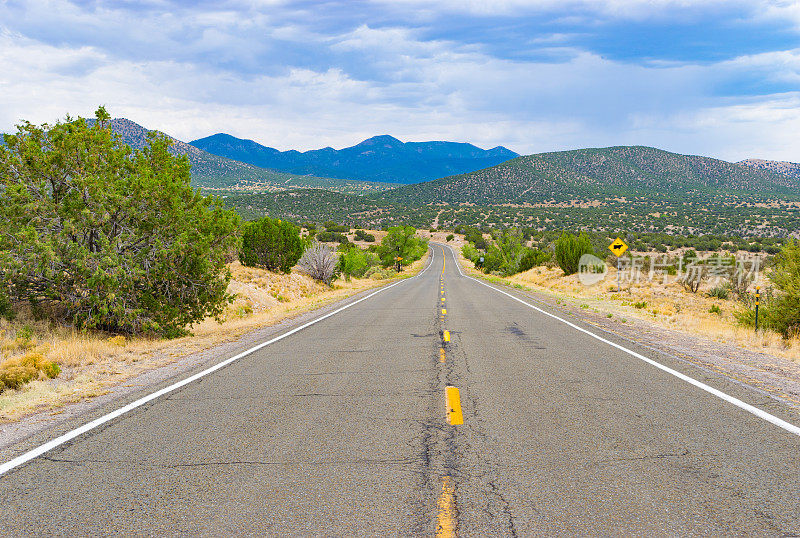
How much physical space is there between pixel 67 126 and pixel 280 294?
16850 millimetres

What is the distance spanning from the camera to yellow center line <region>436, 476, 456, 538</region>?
10.4 feet

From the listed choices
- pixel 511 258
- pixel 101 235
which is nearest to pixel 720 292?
pixel 101 235

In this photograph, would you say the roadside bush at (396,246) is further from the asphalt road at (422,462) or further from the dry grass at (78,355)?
the asphalt road at (422,462)

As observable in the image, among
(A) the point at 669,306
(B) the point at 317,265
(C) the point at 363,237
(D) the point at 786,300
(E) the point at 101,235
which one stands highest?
A: (E) the point at 101,235

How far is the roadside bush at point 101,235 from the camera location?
11.0m

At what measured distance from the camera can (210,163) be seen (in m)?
186

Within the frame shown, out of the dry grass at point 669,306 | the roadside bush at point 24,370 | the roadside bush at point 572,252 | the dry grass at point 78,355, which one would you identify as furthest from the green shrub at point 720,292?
the roadside bush at point 24,370

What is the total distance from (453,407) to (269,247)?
2902 cm

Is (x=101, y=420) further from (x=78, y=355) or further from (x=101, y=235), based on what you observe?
(x=101, y=235)

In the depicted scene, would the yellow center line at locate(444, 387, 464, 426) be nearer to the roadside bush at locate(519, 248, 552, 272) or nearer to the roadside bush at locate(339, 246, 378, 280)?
the roadside bush at locate(339, 246, 378, 280)

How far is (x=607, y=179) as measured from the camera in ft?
455

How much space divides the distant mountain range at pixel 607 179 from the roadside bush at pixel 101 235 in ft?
396

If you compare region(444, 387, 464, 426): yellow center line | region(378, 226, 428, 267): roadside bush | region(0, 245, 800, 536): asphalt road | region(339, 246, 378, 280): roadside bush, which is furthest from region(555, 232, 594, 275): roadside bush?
region(378, 226, 428, 267): roadside bush

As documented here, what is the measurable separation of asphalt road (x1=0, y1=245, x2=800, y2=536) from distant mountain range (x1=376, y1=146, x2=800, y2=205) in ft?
407
